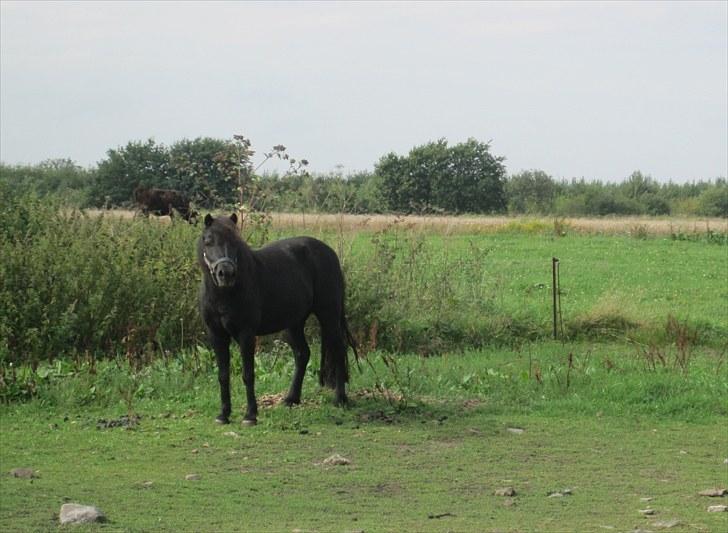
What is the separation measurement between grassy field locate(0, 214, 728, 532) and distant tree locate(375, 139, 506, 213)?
4052 cm

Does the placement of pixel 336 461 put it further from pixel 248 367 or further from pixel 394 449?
pixel 248 367

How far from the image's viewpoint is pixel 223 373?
36.1 ft

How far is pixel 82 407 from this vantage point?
460 inches

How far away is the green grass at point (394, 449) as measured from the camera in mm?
7594

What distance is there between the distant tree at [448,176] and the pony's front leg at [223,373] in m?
47.2

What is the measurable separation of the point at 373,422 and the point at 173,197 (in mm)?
21743

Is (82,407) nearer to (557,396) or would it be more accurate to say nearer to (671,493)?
(557,396)

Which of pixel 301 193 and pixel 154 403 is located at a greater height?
pixel 301 193

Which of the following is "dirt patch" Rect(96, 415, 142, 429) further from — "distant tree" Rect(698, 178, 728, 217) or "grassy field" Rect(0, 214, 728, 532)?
"distant tree" Rect(698, 178, 728, 217)

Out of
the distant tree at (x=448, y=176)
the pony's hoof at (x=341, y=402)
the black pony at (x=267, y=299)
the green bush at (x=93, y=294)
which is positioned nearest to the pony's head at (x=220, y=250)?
the black pony at (x=267, y=299)

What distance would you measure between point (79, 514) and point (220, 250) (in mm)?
3928

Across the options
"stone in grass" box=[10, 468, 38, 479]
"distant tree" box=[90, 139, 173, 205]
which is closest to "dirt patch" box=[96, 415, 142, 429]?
"stone in grass" box=[10, 468, 38, 479]

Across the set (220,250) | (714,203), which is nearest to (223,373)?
(220,250)

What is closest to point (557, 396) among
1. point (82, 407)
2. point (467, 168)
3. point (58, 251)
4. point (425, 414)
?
point (425, 414)
